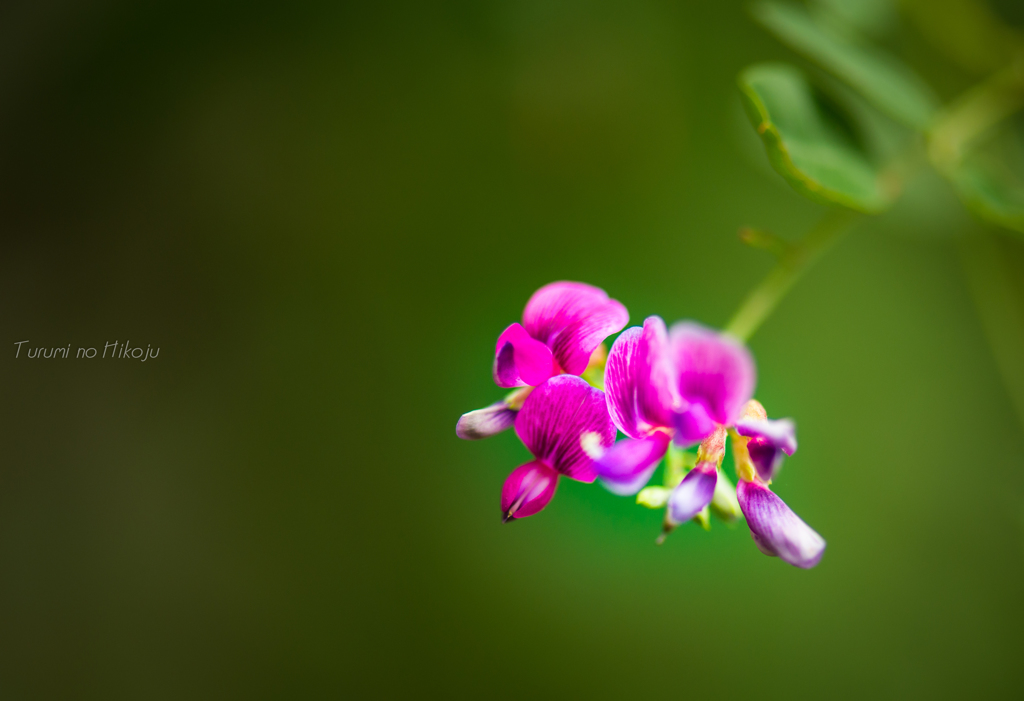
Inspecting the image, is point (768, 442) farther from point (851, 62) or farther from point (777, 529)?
point (851, 62)

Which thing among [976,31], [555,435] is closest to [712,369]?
[555,435]

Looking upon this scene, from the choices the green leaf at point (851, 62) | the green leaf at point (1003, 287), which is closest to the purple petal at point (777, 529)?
the green leaf at point (851, 62)

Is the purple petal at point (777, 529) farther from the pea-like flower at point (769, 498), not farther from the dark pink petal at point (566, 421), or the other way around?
the dark pink petal at point (566, 421)

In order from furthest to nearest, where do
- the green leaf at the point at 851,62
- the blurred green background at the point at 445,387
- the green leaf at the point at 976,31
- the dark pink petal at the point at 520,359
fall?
the blurred green background at the point at 445,387
the green leaf at the point at 976,31
the green leaf at the point at 851,62
the dark pink petal at the point at 520,359

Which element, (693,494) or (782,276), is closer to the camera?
(693,494)

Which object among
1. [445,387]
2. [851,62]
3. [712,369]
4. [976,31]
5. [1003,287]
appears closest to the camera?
[712,369]

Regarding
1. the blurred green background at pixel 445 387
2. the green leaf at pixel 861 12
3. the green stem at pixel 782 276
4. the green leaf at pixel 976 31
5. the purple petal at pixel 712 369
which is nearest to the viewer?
the purple petal at pixel 712 369
